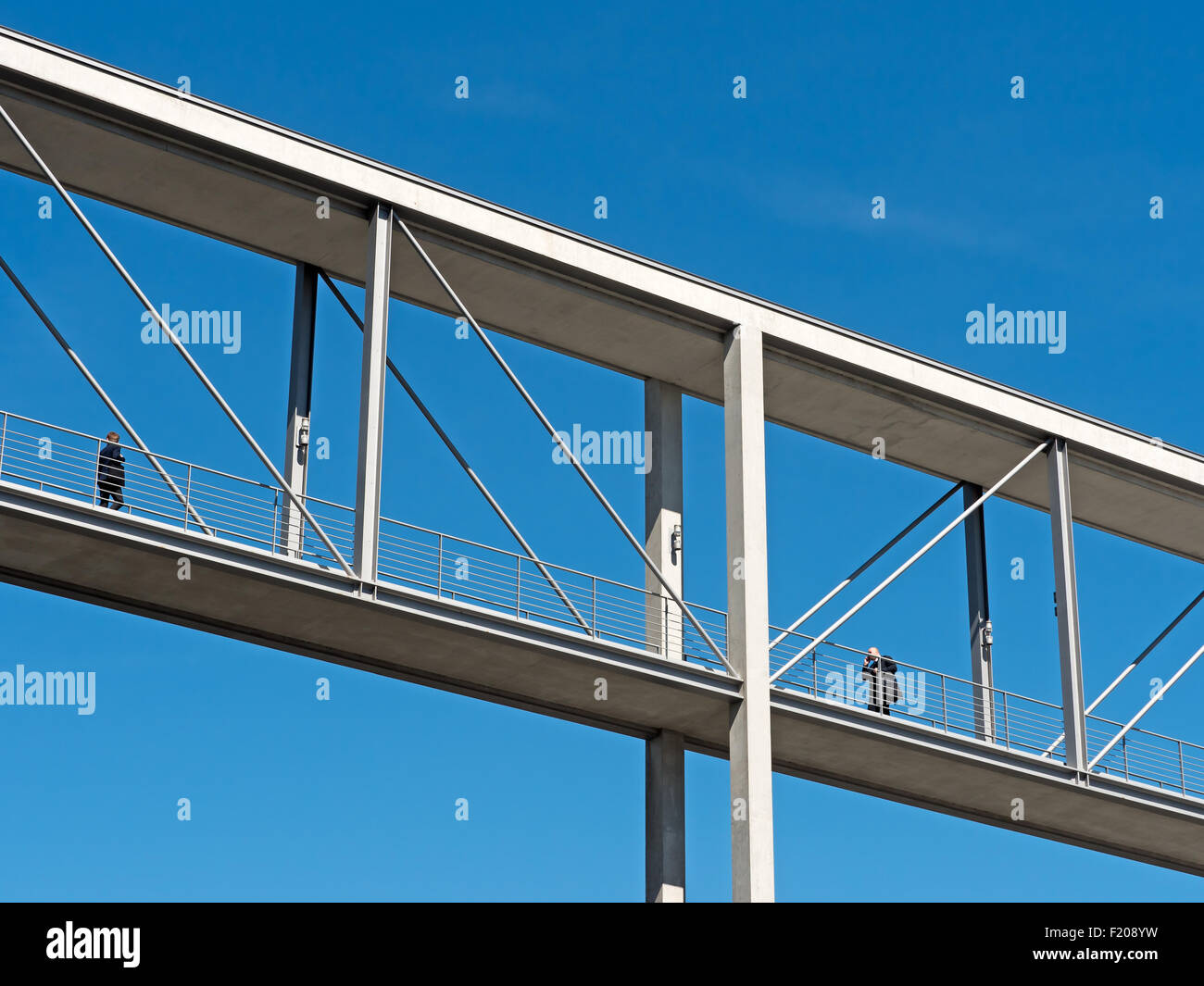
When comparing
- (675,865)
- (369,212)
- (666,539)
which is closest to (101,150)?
(369,212)

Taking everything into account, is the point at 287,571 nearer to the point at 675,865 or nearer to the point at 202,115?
the point at 202,115

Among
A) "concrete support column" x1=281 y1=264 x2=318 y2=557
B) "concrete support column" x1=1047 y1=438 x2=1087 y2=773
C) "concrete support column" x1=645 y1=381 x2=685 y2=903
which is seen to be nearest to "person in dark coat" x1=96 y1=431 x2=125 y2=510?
"concrete support column" x1=281 y1=264 x2=318 y2=557

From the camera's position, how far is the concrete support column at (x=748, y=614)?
27.0 m

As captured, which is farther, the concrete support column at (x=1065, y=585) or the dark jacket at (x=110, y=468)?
the concrete support column at (x=1065, y=585)

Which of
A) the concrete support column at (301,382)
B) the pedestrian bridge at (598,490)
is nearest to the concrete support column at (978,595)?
the pedestrian bridge at (598,490)

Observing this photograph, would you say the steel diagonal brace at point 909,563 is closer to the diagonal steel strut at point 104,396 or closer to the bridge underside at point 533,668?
the bridge underside at point 533,668

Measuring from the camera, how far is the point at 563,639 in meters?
26.2

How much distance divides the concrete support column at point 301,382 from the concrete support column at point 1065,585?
43.6 ft

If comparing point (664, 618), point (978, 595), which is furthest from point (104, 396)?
point (978, 595)

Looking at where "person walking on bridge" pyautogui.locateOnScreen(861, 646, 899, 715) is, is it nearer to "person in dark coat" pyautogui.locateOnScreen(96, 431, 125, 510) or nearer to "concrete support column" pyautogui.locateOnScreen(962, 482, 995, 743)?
"concrete support column" pyautogui.locateOnScreen(962, 482, 995, 743)
